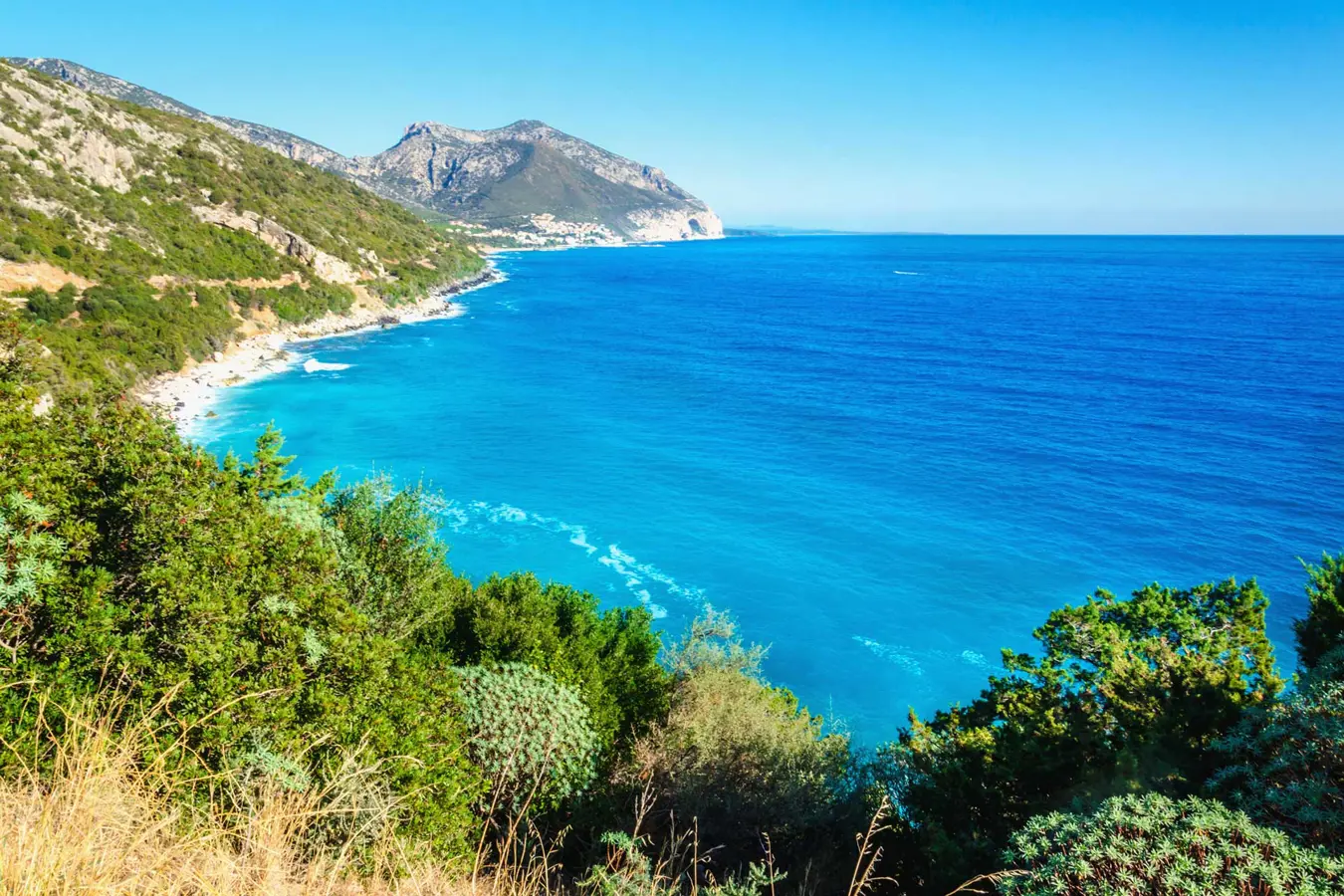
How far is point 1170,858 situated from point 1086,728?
422 inches

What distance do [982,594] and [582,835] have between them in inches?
1199

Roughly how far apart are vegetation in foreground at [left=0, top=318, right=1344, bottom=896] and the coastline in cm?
2111

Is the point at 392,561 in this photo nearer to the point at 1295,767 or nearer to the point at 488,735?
the point at 488,735

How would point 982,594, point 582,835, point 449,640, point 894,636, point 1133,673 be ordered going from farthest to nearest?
1. point 982,594
2. point 894,636
3. point 449,640
4. point 1133,673
5. point 582,835

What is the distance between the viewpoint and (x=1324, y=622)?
58.0 feet

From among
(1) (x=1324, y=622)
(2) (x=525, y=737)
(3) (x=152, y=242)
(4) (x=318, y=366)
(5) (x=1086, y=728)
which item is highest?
(3) (x=152, y=242)

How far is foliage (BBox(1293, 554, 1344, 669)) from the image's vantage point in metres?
17.3

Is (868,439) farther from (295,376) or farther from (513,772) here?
(295,376)

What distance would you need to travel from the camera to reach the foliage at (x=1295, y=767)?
914 cm

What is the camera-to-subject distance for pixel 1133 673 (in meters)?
17.3

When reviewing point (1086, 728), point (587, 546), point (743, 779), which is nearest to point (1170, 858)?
point (1086, 728)

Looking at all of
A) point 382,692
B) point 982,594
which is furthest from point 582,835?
point 982,594

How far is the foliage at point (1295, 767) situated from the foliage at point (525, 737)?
40.9 ft

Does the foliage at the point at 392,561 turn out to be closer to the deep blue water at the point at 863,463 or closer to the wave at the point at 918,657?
the deep blue water at the point at 863,463
